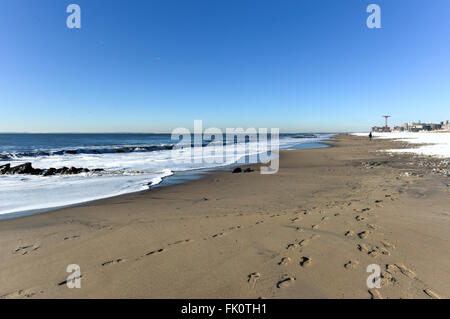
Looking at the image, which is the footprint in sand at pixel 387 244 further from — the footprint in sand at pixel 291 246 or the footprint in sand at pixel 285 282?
the footprint in sand at pixel 285 282

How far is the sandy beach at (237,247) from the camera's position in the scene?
2.76 m

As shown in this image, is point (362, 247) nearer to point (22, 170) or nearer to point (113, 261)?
point (113, 261)

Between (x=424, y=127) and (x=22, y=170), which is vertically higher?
(x=424, y=127)

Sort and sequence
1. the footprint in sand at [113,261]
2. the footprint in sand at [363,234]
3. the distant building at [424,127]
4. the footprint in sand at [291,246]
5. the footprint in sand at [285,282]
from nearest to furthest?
the footprint in sand at [285,282]
the footprint in sand at [113,261]
the footprint in sand at [291,246]
the footprint in sand at [363,234]
the distant building at [424,127]

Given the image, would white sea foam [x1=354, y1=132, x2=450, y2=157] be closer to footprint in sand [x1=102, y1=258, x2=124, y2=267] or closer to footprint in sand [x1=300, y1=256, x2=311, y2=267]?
footprint in sand [x1=300, y1=256, x2=311, y2=267]

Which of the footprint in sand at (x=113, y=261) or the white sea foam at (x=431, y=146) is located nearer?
the footprint in sand at (x=113, y=261)

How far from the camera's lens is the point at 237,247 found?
3.76 meters

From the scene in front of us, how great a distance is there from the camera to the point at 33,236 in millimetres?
4363

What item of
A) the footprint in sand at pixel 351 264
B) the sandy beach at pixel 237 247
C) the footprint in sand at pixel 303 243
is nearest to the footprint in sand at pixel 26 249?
the sandy beach at pixel 237 247

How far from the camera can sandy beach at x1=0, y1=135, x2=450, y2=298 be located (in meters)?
2.76

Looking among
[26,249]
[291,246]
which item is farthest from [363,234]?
[26,249]
